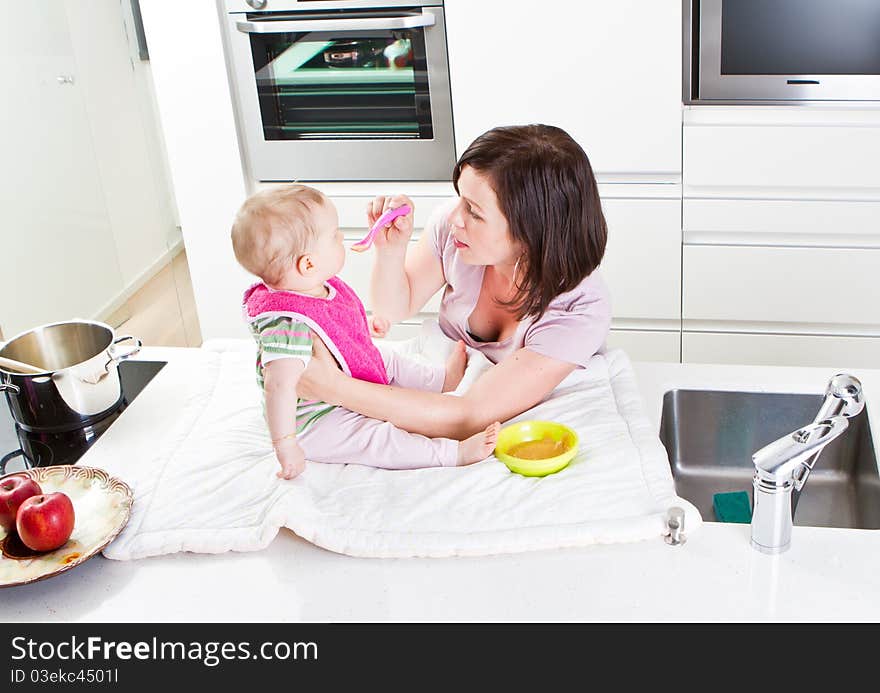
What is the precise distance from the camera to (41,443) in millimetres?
1531

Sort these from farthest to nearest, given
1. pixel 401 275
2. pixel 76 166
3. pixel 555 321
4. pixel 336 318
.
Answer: pixel 76 166
pixel 401 275
pixel 555 321
pixel 336 318

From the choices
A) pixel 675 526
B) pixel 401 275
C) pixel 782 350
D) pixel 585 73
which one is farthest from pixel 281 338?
pixel 782 350

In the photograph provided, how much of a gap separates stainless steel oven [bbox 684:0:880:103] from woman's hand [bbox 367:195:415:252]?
Result: 1132 millimetres

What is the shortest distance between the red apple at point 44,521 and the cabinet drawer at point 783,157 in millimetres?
1819

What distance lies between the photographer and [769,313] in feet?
8.62

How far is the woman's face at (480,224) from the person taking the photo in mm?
1469

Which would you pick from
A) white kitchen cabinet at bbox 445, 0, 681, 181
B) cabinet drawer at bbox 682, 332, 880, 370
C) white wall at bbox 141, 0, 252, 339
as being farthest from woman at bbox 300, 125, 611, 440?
white wall at bbox 141, 0, 252, 339

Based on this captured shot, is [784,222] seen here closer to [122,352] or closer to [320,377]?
[320,377]

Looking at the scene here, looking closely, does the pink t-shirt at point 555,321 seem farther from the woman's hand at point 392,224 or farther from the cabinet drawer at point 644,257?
the cabinet drawer at point 644,257

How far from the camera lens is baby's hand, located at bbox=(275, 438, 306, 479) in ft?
4.33

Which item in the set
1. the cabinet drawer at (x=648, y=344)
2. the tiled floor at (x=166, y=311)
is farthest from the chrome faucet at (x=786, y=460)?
the tiled floor at (x=166, y=311)

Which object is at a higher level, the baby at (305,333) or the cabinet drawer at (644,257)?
the baby at (305,333)

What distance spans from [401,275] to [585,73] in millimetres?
980
